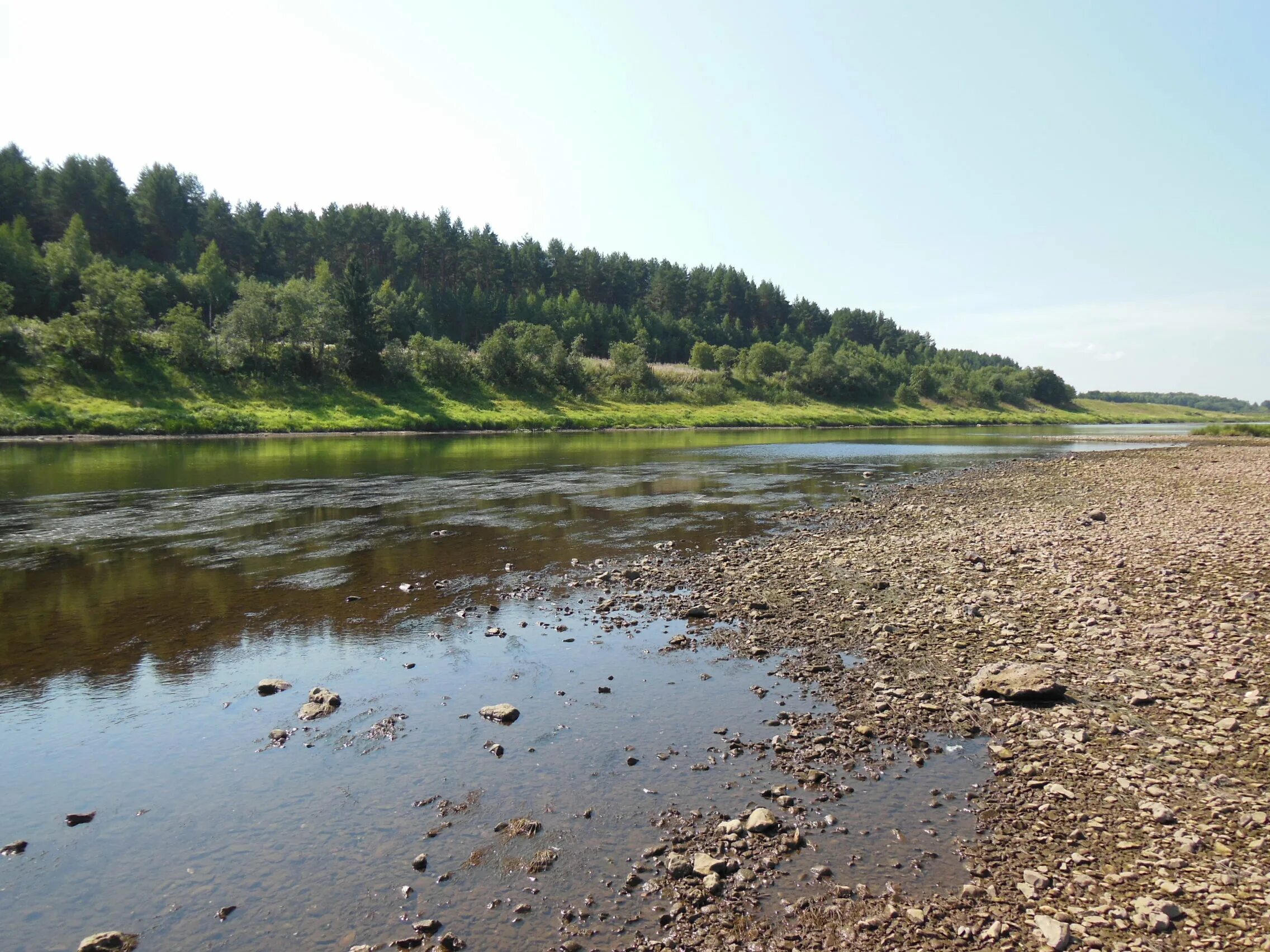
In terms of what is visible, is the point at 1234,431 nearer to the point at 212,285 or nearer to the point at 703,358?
the point at 703,358

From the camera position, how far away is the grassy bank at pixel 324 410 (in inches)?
2785

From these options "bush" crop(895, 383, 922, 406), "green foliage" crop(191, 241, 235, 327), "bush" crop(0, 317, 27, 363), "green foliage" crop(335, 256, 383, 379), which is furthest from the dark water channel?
"bush" crop(895, 383, 922, 406)

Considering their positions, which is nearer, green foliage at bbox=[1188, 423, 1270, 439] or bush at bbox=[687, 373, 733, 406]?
green foliage at bbox=[1188, 423, 1270, 439]

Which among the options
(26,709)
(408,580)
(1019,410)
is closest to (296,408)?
(408,580)

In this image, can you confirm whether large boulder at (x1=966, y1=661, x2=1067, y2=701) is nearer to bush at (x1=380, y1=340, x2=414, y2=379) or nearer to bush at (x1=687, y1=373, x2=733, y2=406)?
bush at (x1=380, y1=340, x2=414, y2=379)

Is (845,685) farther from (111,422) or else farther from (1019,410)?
(1019,410)

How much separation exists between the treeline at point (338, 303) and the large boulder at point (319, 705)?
300ft

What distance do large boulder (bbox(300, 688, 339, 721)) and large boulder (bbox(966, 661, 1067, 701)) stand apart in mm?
10216

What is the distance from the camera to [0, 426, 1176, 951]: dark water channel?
6.73 meters

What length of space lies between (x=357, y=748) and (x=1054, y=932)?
8.50m

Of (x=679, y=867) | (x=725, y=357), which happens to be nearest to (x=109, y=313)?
(x=679, y=867)

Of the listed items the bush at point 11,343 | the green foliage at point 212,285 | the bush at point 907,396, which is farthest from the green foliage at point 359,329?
the bush at point 907,396

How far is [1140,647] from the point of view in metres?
11.9

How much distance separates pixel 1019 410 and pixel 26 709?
219m
